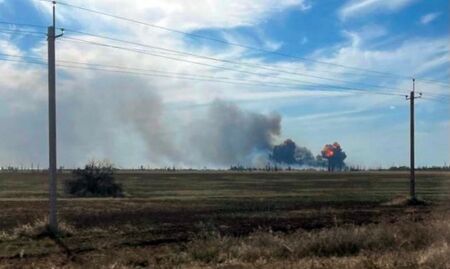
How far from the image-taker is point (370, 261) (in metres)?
16.2

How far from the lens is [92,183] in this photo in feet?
242

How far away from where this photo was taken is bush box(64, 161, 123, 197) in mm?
73000

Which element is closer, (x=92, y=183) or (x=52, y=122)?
(x=52, y=122)

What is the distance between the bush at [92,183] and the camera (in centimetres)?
7300

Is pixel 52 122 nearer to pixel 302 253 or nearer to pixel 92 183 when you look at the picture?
pixel 302 253

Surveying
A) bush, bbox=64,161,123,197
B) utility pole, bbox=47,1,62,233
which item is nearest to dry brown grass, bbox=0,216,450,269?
utility pole, bbox=47,1,62,233

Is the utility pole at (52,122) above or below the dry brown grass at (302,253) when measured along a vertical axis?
above

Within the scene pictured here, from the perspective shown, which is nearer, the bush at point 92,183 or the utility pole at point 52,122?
the utility pole at point 52,122

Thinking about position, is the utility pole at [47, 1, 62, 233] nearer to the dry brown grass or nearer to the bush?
the dry brown grass

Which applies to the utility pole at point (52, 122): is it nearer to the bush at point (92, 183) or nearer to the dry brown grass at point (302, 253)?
the dry brown grass at point (302, 253)

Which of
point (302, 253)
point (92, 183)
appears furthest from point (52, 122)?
point (92, 183)

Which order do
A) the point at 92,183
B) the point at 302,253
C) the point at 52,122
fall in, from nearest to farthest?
the point at 302,253
the point at 52,122
the point at 92,183

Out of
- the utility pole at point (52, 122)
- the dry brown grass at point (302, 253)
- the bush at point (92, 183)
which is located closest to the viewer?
the dry brown grass at point (302, 253)

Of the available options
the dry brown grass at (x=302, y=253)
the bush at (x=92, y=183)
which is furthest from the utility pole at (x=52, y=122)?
the bush at (x=92, y=183)
